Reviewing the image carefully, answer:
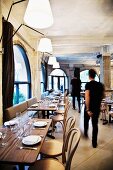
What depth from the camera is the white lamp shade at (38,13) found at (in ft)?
6.77

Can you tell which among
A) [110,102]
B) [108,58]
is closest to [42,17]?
[110,102]

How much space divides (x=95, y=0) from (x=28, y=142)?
2.96 meters

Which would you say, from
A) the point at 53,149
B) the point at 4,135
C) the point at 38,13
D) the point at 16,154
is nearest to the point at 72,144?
the point at 16,154

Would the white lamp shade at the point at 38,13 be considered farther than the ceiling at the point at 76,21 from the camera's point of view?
No

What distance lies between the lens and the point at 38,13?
2.11 metres

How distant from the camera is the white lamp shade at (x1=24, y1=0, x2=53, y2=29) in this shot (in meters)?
2.06

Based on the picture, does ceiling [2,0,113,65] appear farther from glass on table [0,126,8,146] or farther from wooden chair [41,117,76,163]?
wooden chair [41,117,76,163]

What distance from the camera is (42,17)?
2145 mm

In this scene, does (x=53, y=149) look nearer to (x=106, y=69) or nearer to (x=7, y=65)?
(x=7, y=65)

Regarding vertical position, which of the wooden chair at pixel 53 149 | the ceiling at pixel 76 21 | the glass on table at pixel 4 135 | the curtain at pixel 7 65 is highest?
the ceiling at pixel 76 21

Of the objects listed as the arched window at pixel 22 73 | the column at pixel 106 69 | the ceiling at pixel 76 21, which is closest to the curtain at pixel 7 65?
the ceiling at pixel 76 21

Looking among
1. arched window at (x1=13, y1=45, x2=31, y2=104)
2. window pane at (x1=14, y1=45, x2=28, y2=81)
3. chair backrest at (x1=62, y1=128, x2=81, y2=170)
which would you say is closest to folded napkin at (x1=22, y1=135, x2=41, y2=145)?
chair backrest at (x1=62, y1=128, x2=81, y2=170)

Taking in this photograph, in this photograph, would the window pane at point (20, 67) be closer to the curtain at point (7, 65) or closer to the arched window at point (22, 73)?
the arched window at point (22, 73)

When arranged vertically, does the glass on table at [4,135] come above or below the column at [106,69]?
below
